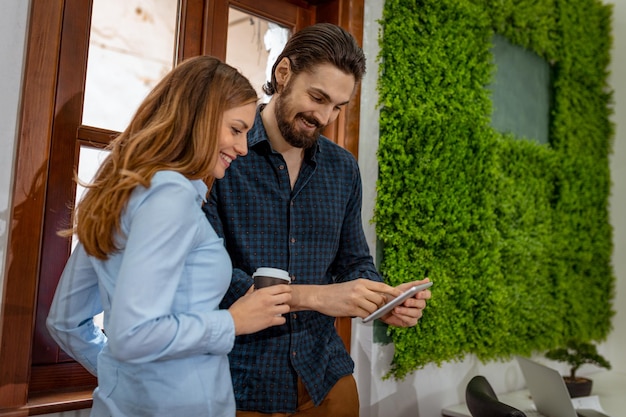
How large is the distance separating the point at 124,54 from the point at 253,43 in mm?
498

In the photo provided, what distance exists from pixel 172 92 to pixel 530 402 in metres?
2.33

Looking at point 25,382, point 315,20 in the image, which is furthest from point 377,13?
point 25,382

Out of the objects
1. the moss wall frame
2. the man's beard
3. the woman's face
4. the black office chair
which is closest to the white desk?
the moss wall frame

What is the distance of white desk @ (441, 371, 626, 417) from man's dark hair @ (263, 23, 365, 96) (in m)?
1.58

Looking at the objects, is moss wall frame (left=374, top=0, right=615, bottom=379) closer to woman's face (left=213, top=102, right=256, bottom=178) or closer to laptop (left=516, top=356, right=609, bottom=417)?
laptop (left=516, top=356, right=609, bottom=417)

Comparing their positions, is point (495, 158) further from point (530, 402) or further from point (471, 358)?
point (530, 402)

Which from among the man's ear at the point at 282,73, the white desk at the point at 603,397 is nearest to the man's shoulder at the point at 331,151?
the man's ear at the point at 282,73

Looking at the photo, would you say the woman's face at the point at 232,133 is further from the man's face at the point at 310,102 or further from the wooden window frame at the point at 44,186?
the wooden window frame at the point at 44,186

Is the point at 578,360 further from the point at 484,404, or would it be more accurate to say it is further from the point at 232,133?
the point at 232,133

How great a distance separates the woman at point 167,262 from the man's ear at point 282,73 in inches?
20.1

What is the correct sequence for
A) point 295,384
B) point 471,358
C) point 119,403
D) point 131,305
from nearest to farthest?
1. point 131,305
2. point 119,403
3. point 295,384
4. point 471,358

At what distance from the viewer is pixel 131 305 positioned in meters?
1.08

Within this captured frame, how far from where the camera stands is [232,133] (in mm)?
1374

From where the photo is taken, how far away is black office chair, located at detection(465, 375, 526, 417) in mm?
1748
